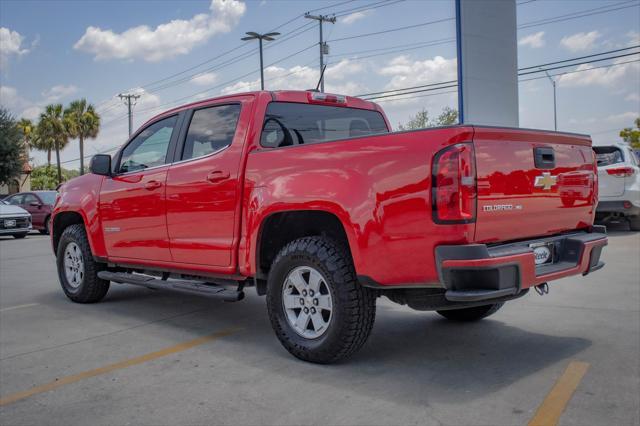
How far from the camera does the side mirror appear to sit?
614cm

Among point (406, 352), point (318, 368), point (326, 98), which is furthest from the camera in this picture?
point (326, 98)

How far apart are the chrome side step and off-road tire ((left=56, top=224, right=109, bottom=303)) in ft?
1.04

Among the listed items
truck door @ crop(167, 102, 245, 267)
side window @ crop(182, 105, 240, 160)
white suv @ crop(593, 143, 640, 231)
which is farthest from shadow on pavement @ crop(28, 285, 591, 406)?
white suv @ crop(593, 143, 640, 231)

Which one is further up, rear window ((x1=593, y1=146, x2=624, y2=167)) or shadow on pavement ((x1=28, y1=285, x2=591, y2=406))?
rear window ((x1=593, y1=146, x2=624, y2=167))

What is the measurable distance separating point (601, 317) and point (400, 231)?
2.79 meters

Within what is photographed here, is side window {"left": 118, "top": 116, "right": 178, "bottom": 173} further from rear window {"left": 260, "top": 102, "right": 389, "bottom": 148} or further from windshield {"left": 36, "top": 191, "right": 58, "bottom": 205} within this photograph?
windshield {"left": 36, "top": 191, "right": 58, "bottom": 205}

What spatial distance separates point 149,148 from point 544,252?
3.79m

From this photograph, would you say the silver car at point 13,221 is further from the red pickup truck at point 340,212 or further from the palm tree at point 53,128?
the palm tree at point 53,128

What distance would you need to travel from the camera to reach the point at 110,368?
13.9ft

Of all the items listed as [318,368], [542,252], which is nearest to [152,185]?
[318,368]

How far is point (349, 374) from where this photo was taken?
3979 millimetres

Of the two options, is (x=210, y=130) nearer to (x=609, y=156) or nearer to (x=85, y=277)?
(x=85, y=277)

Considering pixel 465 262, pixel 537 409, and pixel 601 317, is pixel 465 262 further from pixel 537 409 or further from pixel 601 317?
pixel 601 317

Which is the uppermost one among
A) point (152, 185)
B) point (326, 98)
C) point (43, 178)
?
point (43, 178)
